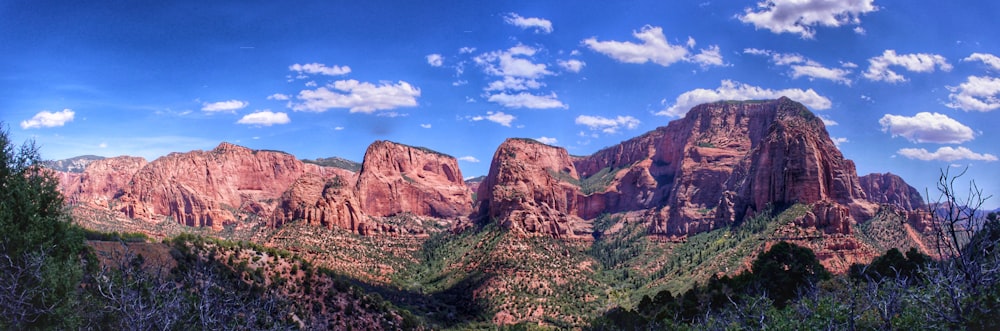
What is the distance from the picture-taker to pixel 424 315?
7525cm

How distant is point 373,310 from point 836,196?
290 feet

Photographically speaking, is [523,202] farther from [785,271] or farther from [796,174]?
[785,271]

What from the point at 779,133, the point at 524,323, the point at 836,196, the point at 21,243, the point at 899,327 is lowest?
the point at 524,323

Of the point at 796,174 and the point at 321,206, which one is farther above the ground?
the point at 796,174

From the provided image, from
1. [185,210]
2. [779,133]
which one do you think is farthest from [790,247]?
[185,210]

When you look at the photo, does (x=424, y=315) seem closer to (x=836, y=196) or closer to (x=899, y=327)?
(x=899, y=327)

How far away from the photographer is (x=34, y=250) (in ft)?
68.2

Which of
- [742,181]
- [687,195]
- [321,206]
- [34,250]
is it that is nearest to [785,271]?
[34,250]

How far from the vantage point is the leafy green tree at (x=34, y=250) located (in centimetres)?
1862

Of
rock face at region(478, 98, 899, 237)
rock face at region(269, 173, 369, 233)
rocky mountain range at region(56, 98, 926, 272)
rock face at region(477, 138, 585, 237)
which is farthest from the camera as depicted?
rock face at region(477, 138, 585, 237)

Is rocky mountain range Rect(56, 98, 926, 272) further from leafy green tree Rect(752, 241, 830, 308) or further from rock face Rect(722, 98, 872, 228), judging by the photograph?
leafy green tree Rect(752, 241, 830, 308)

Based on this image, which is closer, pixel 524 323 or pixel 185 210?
pixel 524 323

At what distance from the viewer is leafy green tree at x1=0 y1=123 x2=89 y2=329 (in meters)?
18.6

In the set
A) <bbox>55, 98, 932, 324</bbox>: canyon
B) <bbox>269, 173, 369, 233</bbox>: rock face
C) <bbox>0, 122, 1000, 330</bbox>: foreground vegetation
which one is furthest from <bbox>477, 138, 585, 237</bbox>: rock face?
<bbox>269, 173, 369, 233</bbox>: rock face
